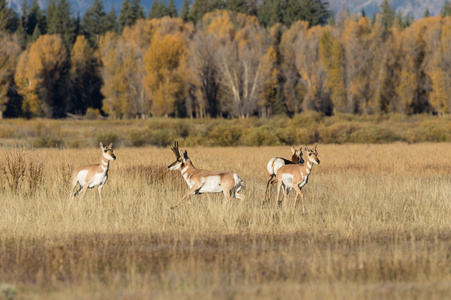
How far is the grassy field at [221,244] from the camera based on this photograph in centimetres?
760

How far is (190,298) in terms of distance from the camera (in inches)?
279

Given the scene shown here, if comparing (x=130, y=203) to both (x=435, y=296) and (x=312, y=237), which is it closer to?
(x=312, y=237)

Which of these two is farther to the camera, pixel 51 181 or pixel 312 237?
pixel 51 181

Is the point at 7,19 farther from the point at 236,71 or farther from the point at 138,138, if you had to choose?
the point at 138,138

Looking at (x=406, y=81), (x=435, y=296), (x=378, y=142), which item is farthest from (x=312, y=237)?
(x=406, y=81)

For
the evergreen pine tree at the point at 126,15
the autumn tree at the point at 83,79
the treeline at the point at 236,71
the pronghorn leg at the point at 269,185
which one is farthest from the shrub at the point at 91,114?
the pronghorn leg at the point at 269,185

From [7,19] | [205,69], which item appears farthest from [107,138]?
[7,19]

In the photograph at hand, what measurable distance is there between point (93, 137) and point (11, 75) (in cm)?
3592

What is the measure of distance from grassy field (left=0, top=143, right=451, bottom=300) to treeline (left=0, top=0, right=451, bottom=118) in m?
52.4

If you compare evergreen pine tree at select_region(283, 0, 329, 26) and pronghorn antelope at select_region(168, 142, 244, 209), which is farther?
evergreen pine tree at select_region(283, 0, 329, 26)

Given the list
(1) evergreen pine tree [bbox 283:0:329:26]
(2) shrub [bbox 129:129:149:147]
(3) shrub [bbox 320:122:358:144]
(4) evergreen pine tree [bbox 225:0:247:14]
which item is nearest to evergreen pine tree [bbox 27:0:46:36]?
(4) evergreen pine tree [bbox 225:0:247:14]

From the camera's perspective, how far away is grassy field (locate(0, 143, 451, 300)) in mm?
7602

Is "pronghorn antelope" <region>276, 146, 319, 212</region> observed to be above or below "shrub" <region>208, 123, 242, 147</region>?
below

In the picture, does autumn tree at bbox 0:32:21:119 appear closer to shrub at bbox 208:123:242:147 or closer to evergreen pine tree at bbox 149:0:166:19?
evergreen pine tree at bbox 149:0:166:19
